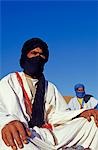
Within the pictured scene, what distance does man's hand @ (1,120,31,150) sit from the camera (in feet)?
18.7

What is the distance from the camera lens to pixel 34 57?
7383 millimetres

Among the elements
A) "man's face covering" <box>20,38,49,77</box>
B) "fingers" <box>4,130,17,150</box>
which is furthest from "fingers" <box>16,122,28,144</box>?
"man's face covering" <box>20,38,49,77</box>

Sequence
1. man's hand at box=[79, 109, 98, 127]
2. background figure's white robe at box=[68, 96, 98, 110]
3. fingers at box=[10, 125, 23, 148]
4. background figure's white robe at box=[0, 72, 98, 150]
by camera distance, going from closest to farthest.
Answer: fingers at box=[10, 125, 23, 148], background figure's white robe at box=[0, 72, 98, 150], man's hand at box=[79, 109, 98, 127], background figure's white robe at box=[68, 96, 98, 110]

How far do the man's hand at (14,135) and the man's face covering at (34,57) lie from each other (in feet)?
5.71

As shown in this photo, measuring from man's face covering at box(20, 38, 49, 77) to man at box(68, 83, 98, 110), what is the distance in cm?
843

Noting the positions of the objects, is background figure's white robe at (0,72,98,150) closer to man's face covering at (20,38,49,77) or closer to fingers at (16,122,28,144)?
fingers at (16,122,28,144)

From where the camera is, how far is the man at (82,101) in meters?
16.0

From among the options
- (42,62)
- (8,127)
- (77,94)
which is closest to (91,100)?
(77,94)

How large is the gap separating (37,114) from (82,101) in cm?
957

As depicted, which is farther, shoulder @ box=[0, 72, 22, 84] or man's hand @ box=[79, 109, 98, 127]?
shoulder @ box=[0, 72, 22, 84]

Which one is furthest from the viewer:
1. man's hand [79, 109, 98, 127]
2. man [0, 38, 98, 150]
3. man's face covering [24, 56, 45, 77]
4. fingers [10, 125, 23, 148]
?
man's face covering [24, 56, 45, 77]

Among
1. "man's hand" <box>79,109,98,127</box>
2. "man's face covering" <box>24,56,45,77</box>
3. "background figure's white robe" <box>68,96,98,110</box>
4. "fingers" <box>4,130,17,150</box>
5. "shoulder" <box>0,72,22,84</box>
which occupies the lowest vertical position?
"fingers" <box>4,130,17,150</box>

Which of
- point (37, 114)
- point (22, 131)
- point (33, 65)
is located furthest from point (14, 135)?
point (33, 65)

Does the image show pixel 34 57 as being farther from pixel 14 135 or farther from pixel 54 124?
pixel 14 135
